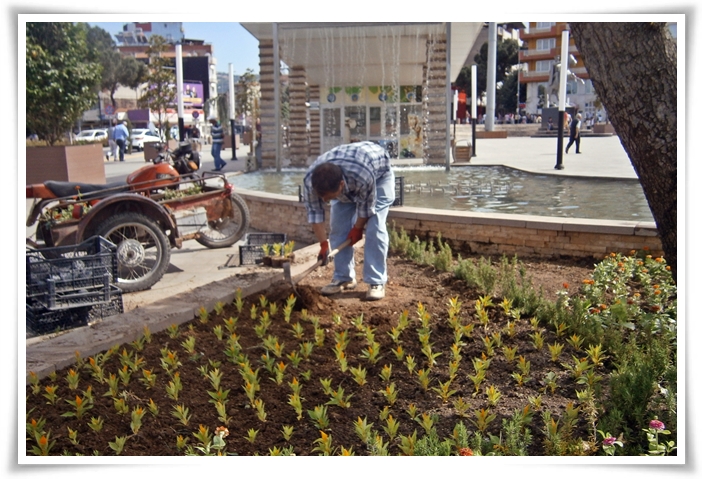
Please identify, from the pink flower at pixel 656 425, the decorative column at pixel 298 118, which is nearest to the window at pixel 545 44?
the decorative column at pixel 298 118

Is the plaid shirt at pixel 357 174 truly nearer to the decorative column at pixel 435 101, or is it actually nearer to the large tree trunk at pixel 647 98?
the large tree trunk at pixel 647 98

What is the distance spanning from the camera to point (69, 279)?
16.6ft

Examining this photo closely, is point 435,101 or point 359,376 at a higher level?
point 435,101

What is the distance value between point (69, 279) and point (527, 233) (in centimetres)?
396

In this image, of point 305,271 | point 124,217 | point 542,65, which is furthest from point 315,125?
point 542,65

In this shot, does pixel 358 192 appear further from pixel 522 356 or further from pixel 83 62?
pixel 83 62

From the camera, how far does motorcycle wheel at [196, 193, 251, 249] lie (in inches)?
327

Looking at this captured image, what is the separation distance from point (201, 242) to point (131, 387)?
4.73 meters

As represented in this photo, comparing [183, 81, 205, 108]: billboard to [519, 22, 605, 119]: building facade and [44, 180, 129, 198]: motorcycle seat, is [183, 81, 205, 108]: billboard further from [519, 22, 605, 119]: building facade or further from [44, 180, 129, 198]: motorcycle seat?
[44, 180, 129, 198]: motorcycle seat

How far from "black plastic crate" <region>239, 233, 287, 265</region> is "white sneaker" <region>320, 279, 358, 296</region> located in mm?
1754

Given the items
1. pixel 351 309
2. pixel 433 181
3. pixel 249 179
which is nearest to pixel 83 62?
pixel 249 179

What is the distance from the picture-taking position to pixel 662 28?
330cm

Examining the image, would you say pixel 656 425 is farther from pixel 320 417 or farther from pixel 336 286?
pixel 336 286
